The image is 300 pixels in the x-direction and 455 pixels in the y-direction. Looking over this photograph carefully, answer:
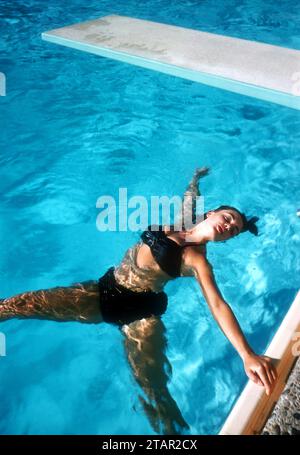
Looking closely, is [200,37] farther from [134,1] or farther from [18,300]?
[18,300]

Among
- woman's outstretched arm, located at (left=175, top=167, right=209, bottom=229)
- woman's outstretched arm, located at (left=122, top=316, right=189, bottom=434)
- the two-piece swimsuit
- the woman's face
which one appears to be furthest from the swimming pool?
the woman's face

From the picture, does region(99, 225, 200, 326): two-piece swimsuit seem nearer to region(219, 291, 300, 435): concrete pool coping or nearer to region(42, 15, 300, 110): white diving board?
region(219, 291, 300, 435): concrete pool coping

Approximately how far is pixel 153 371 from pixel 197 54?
5945mm

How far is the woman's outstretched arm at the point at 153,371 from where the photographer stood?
2844 mm

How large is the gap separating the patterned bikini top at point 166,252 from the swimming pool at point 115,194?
1.14 meters

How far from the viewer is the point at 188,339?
12.4 feet

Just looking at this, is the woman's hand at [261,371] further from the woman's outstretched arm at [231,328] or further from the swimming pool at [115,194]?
the swimming pool at [115,194]

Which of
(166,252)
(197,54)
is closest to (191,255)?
(166,252)

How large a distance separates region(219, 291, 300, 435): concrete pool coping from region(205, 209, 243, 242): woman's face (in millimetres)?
777

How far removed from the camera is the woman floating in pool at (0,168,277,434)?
286 centimetres

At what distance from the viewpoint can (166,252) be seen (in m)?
2.83

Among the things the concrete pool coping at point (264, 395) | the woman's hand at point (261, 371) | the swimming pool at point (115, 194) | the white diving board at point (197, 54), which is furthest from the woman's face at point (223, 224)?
the white diving board at point (197, 54)

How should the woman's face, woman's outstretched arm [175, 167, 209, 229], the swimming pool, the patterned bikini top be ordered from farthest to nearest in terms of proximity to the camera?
woman's outstretched arm [175, 167, 209, 229] < the swimming pool < the woman's face < the patterned bikini top

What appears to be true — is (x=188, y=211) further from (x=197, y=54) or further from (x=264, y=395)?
(x=197, y=54)
